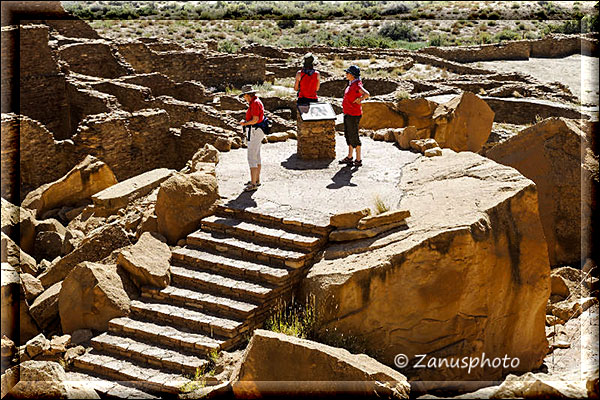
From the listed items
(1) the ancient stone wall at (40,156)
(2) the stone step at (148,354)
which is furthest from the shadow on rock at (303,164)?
(2) the stone step at (148,354)

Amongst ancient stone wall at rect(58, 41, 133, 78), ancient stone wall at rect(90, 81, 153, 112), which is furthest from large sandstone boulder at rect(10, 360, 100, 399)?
ancient stone wall at rect(58, 41, 133, 78)

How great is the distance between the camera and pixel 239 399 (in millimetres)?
6941

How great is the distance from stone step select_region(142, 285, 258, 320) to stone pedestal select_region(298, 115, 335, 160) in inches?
174

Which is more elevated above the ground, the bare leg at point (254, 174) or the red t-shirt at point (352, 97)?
the red t-shirt at point (352, 97)

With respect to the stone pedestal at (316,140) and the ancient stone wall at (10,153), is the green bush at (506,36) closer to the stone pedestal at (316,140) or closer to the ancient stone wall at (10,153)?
the stone pedestal at (316,140)

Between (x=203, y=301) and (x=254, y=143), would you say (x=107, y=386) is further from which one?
(x=254, y=143)

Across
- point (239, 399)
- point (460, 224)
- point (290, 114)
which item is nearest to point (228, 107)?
point (290, 114)

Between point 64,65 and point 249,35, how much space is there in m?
26.8

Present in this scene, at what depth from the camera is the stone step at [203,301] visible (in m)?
8.46

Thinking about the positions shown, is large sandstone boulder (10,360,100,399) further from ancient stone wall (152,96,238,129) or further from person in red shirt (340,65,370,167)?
ancient stone wall (152,96,238,129)

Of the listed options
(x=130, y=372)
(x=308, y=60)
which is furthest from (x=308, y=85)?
(x=130, y=372)

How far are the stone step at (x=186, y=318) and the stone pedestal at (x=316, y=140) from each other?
15.5 ft

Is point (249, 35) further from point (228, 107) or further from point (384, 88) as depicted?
point (228, 107)

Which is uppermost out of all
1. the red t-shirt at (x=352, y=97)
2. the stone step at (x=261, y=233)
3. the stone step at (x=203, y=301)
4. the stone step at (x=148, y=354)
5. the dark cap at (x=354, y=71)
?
the dark cap at (x=354, y=71)
